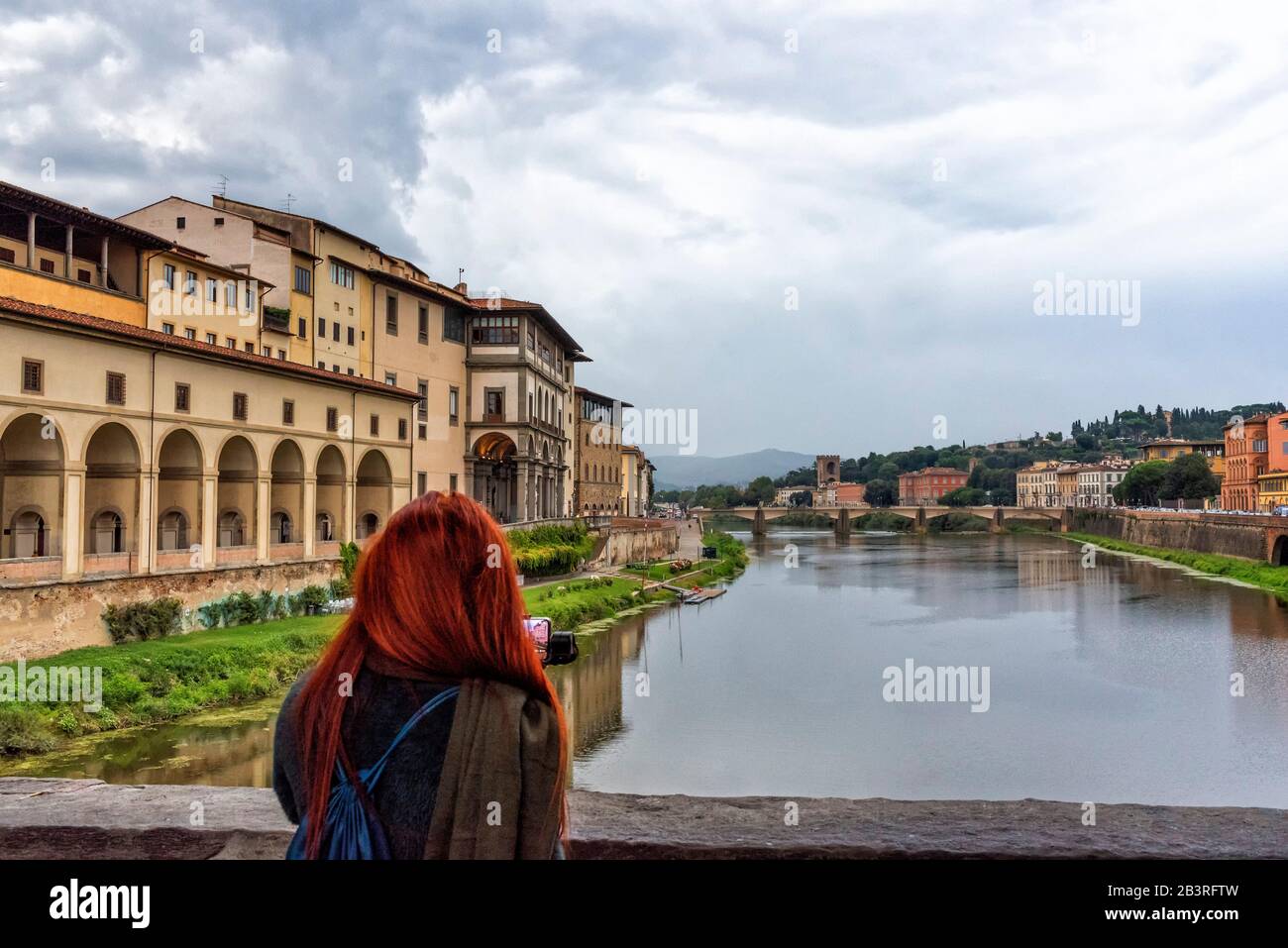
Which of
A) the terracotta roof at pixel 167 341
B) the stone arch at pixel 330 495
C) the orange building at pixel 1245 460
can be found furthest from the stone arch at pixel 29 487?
the orange building at pixel 1245 460

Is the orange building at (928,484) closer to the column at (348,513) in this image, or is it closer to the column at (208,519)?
the column at (348,513)

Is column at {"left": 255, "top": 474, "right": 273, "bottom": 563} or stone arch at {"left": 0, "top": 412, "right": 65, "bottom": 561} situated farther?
column at {"left": 255, "top": 474, "right": 273, "bottom": 563}

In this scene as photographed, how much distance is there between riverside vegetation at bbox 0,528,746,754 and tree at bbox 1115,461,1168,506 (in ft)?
248

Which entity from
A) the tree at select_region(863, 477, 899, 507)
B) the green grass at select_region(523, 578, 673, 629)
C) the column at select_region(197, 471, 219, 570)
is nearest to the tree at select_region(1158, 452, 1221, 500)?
the green grass at select_region(523, 578, 673, 629)

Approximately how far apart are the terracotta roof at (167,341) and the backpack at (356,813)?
1884cm

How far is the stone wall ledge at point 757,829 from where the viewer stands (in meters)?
2.44

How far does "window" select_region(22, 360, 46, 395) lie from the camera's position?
57.2 feet

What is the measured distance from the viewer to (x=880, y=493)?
140m

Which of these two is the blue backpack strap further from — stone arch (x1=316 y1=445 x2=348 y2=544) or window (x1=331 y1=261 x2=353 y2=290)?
window (x1=331 y1=261 x2=353 y2=290)

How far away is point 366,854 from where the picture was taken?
1476 millimetres

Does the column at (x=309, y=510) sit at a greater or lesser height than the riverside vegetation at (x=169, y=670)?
greater

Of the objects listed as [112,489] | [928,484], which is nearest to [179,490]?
[112,489]
